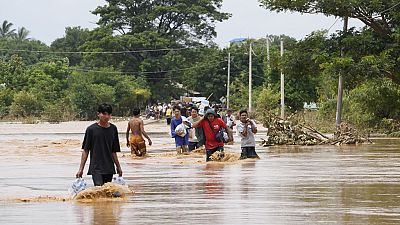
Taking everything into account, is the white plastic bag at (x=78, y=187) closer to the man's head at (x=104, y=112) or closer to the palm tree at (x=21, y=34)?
the man's head at (x=104, y=112)

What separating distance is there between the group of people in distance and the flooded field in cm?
52

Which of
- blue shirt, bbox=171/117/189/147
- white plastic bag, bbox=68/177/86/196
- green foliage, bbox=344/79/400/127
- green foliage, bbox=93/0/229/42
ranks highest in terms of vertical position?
green foliage, bbox=93/0/229/42

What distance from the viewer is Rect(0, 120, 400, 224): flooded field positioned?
10.8 metres

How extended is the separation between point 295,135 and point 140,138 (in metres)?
8.54

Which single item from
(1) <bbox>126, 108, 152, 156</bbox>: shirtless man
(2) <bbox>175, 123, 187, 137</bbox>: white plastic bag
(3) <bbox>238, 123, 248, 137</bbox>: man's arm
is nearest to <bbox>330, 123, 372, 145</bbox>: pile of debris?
(2) <bbox>175, 123, 187, 137</bbox>: white plastic bag

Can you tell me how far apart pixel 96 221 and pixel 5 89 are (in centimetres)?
8090

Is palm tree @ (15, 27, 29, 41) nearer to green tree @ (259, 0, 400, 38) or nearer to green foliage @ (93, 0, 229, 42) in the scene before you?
green foliage @ (93, 0, 229, 42)

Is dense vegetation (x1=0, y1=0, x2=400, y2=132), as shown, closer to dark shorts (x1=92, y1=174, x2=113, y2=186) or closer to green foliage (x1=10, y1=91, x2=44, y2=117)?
green foliage (x1=10, y1=91, x2=44, y2=117)

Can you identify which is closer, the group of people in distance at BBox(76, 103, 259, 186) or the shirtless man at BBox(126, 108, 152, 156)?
the group of people in distance at BBox(76, 103, 259, 186)

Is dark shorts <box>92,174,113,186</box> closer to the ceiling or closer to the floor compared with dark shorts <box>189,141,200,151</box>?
closer to the floor

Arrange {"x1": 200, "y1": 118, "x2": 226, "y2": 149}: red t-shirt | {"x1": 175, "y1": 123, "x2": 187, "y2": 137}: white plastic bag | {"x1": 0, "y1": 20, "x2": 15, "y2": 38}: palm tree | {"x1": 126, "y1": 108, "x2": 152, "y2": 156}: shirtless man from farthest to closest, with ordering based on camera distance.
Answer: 1. {"x1": 0, "y1": 20, "x2": 15, "y2": 38}: palm tree
2. {"x1": 175, "y1": 123, "x2": 187, "y2": 137}: white plastic bag
3. {"x1": 126, "y1": 108, "x2": 152, "y2": 156}: shirtless man
4. {"x1": 200, "y1": 118, "x2": 226, "y2": 149}: red t-shirt

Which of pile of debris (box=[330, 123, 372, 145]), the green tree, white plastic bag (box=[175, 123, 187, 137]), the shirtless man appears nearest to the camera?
the shirtless man

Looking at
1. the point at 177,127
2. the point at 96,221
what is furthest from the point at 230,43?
the point at 96,221

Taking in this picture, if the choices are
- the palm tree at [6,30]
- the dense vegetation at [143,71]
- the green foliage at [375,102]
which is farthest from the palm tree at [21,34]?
the green foliage at [375,102]
